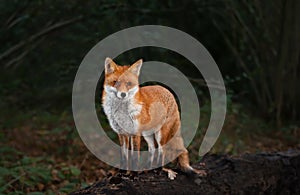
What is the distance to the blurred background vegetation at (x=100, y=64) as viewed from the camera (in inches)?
222

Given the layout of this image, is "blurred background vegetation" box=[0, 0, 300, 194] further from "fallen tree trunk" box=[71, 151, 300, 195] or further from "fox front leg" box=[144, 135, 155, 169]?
"fox front leg" box=[144, 135, 155, 169]

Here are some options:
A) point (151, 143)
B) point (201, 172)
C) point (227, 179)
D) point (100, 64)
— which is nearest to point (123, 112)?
point (151, 143)

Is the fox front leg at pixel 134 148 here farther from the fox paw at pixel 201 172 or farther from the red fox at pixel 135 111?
the fox paw at pixel 201 172

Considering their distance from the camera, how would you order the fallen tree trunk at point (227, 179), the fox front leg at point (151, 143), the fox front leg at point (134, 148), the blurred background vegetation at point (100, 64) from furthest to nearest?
the blurred background vegetation at point (100, 64), the fallen tree trunk at point (227, 179), the fox front leg at point (151, 143), the fox front leg at point (134, 148)

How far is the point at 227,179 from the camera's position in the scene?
4.01 meters

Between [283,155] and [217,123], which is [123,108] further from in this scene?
[217,123]

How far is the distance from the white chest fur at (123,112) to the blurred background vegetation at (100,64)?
138cm

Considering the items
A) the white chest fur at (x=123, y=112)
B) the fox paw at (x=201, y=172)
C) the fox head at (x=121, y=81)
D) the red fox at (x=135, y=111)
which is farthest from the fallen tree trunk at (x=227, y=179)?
the fox head at (x=121, y=81)

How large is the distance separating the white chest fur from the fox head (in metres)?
0.04

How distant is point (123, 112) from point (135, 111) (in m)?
0.07

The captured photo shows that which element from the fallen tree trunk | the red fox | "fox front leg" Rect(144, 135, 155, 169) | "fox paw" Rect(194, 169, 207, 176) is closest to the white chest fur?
the red fox

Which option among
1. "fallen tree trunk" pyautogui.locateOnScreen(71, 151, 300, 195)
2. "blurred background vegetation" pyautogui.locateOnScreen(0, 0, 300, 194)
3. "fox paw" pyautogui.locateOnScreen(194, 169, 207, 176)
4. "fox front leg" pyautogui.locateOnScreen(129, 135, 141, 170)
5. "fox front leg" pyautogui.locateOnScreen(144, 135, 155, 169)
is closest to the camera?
"fox front leg" pyautogui.locateOnScreen(129, 135, 141, 170)

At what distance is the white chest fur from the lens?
264 cm

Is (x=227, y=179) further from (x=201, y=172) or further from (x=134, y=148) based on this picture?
(x=134, y=148)
